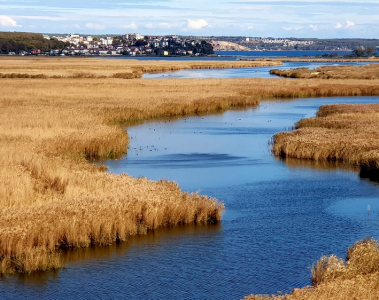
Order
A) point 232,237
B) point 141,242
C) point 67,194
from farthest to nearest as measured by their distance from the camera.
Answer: point 67,194 → point 232,237 → point 141,242

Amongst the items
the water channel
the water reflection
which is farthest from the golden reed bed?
the water channel

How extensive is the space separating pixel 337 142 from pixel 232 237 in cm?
1194

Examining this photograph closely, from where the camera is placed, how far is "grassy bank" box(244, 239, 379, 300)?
9.26 m

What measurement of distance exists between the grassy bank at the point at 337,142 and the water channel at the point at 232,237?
67 centimetres

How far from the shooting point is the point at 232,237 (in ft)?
48.2

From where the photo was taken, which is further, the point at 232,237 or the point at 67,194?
the point at 67,194

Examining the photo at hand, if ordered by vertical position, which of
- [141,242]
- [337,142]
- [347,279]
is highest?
[337,142]

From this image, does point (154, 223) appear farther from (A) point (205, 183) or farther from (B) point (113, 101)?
(B) point (113, 101)

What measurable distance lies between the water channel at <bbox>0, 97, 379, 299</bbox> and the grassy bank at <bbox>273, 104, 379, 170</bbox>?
0.67 metres

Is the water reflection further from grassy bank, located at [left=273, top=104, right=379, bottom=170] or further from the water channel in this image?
grassy bank, located at [left=273, top=104, right=379, bottom=170]

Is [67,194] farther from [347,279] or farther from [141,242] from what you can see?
[347,279]

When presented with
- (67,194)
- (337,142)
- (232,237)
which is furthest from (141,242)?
(337,142)

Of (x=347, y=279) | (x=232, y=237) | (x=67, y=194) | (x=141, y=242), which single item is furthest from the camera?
(x=67, y=194)

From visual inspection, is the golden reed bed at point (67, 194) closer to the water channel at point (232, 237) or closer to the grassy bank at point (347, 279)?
the water channel at point (232, 237)
